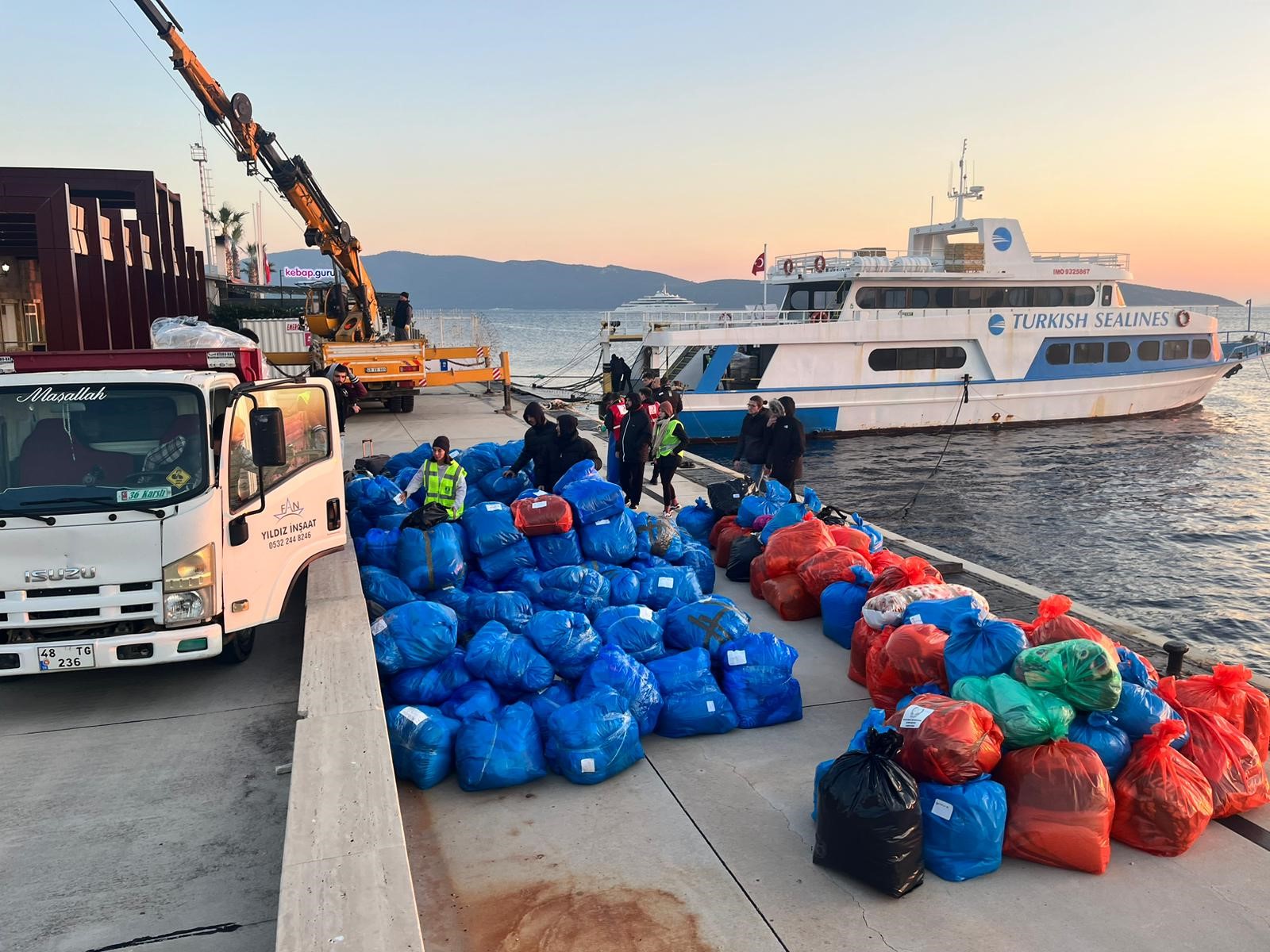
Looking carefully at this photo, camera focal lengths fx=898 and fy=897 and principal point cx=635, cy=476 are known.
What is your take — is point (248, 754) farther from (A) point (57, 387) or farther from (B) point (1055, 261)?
(B) point (1055, 261)

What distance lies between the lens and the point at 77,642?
4.83 metres

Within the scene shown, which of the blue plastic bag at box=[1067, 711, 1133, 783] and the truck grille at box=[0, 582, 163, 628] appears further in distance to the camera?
the truck grille at box=[0, 582, 163, 628]

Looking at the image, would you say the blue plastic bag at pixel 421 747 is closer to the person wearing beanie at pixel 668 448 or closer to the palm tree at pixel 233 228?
the person wearing beanie at pixel 668 448

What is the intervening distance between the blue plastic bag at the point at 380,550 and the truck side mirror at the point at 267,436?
1.75 meters

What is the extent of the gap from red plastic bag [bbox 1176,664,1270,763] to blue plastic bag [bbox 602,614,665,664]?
9.72 ft

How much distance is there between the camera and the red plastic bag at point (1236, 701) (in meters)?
4.77

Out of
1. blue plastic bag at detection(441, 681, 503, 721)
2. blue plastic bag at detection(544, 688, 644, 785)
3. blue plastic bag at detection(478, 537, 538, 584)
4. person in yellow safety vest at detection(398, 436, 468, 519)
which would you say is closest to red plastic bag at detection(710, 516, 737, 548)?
blue plastic bag at detection(478, 537, 538, 584)

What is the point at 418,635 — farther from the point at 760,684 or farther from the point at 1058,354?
the point at 1058,354

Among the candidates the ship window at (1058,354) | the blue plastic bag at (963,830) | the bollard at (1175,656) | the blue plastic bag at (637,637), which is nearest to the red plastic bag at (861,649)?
the blue plastic bag at (637,637)

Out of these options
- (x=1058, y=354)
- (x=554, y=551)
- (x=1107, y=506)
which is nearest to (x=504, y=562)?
(x=554, y=551)

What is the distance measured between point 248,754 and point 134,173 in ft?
78.2

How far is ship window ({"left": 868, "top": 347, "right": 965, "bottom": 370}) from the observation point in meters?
23.2

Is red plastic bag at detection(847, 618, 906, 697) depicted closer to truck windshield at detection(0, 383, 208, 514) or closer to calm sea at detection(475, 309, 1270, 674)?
truck windshield at detection(0, 383, 208, 514)

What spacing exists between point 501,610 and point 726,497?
168 inches
